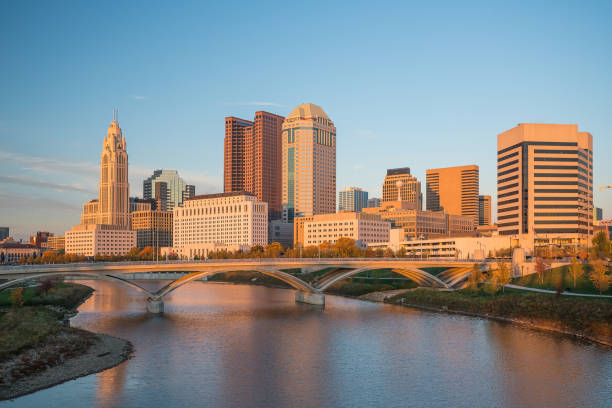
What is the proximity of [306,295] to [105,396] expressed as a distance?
6537 cm

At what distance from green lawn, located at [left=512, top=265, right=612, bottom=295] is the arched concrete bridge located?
11765 millimetres

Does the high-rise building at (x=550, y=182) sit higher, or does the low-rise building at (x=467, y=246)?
the high-rise building at (x=550, y=182)

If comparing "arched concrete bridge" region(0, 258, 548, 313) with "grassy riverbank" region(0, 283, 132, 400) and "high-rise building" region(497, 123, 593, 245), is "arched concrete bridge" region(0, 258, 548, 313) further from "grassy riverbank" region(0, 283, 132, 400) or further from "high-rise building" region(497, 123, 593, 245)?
"high-rise building" region(497, 123, 593, 245)

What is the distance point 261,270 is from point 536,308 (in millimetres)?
44336

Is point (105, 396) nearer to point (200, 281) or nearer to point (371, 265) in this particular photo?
point (371, 265)

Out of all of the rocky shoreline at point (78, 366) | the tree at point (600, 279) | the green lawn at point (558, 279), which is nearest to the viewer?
the rocky shoreline at point (78, 366)

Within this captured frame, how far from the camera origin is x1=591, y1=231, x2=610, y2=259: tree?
107 m

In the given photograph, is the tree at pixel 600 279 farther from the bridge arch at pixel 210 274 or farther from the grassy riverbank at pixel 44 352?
the grassy riverbank at pixel 44 352

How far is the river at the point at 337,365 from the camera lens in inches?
1732

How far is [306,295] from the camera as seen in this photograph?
107562mm

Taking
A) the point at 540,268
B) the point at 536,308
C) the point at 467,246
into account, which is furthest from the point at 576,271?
the point at 467,246

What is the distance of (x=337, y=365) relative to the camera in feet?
181

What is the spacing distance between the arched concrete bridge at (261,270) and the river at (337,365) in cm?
735

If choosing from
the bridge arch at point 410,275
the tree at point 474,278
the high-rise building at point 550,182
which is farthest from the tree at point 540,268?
the high-rise building at point 550,182
